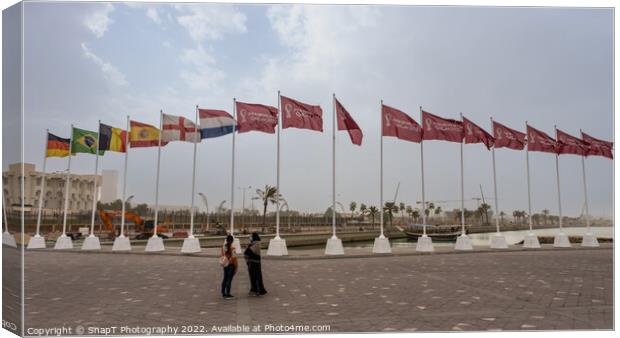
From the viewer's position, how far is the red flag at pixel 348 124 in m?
17.6

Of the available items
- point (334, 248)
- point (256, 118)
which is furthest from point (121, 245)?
point (334, 248)

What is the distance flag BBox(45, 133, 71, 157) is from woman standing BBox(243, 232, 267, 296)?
14063 mm

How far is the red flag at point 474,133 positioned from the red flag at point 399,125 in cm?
265

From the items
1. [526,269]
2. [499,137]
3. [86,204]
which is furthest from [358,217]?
[526,269]

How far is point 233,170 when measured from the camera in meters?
18.8

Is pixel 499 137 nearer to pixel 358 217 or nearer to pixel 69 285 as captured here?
pixel 69 285

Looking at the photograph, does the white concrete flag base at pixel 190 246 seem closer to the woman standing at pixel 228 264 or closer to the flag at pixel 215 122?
the flag at pixel 215 122

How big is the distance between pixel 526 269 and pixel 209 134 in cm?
1272

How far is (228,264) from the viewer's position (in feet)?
32.3

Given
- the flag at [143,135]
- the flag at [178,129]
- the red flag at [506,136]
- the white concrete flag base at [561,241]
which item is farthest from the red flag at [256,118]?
the white concrete flag base at [561,241]

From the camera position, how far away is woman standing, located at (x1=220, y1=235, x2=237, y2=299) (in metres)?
9.75

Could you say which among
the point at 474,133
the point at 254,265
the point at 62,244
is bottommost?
the point at 62,244

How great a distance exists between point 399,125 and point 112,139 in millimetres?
13959

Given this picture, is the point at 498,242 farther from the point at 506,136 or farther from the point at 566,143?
the point at 566,143
